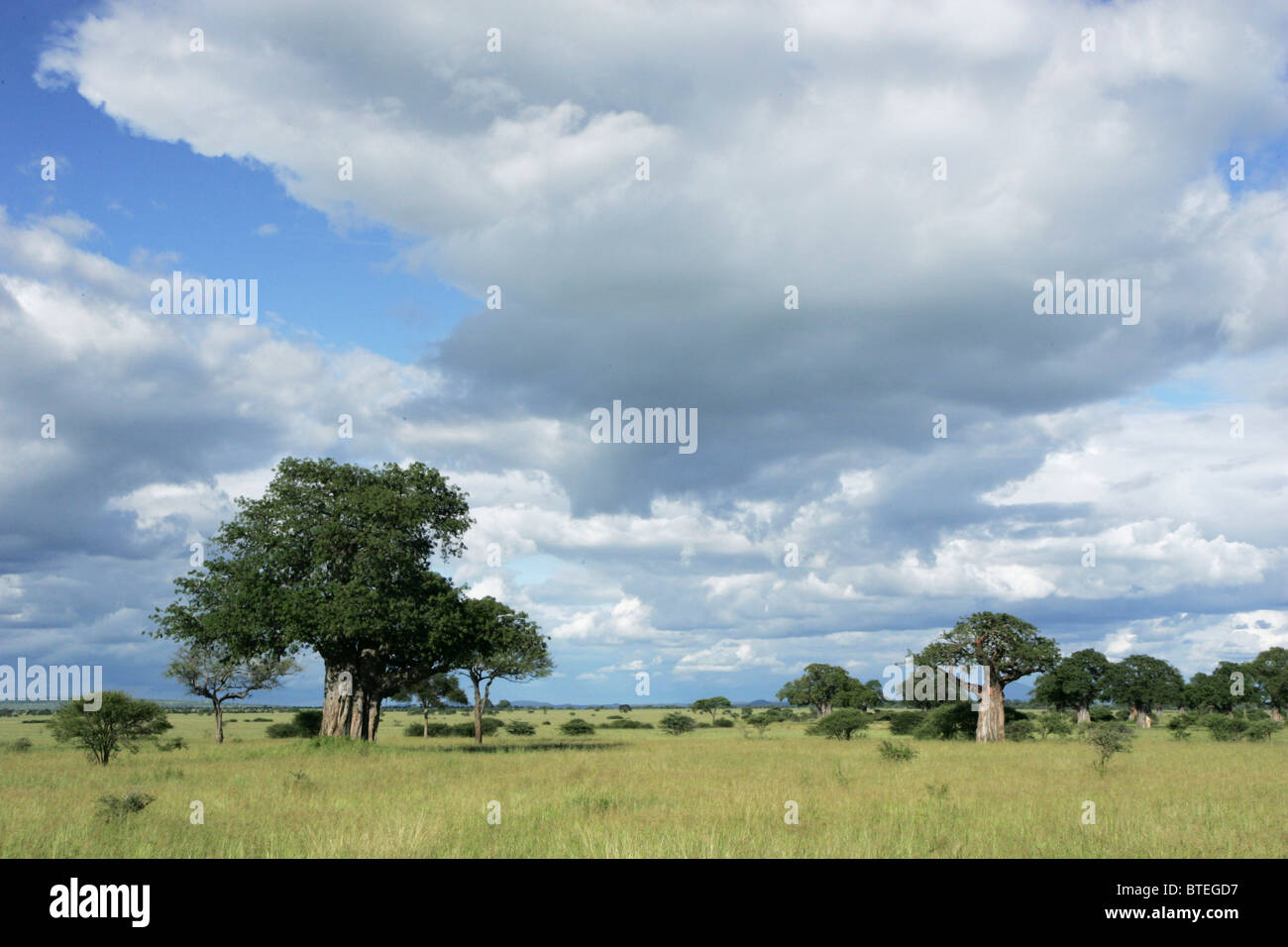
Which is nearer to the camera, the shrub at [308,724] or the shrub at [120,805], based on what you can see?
the shrub at [120,805]

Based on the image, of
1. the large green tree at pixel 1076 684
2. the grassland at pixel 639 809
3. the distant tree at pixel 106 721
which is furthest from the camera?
the large green tree at pixel 1076 684

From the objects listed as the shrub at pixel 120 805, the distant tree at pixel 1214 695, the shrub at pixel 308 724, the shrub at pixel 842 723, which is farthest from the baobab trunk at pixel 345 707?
the distant tree at pixel 1214 695

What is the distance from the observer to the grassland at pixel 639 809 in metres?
12.2

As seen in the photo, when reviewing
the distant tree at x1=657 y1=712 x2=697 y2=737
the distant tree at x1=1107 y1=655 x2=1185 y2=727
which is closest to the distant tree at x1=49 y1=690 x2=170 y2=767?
the distant tree at x1=657 y1=712 x2=697 y2=737

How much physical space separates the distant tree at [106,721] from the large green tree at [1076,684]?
83076mm

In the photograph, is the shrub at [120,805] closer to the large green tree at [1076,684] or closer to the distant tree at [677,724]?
the distant tree at [677,724]

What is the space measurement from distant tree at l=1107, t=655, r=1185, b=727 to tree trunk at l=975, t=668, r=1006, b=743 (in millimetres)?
45706

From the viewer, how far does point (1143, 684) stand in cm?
8906

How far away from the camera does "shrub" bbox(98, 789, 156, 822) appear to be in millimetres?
15141

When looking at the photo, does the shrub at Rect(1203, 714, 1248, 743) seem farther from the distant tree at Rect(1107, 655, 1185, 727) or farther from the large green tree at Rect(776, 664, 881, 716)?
the large green tree at Rect(776, 664, 881, 716)

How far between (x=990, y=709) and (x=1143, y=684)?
4803cm

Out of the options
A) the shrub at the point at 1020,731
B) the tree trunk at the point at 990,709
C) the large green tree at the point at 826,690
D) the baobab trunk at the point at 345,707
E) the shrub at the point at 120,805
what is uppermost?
the shrub at the point at 120,805

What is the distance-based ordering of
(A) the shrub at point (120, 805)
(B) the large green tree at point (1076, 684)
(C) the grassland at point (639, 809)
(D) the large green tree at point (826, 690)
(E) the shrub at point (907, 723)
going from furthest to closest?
(D) the large green tree at point (826, 690)
(B) the large green tree at point (1076, 684)
(E) the shrub at point (907, 723)
(A) the shrub at point (120, 805)
(C) the grassland at point (639, 809)
